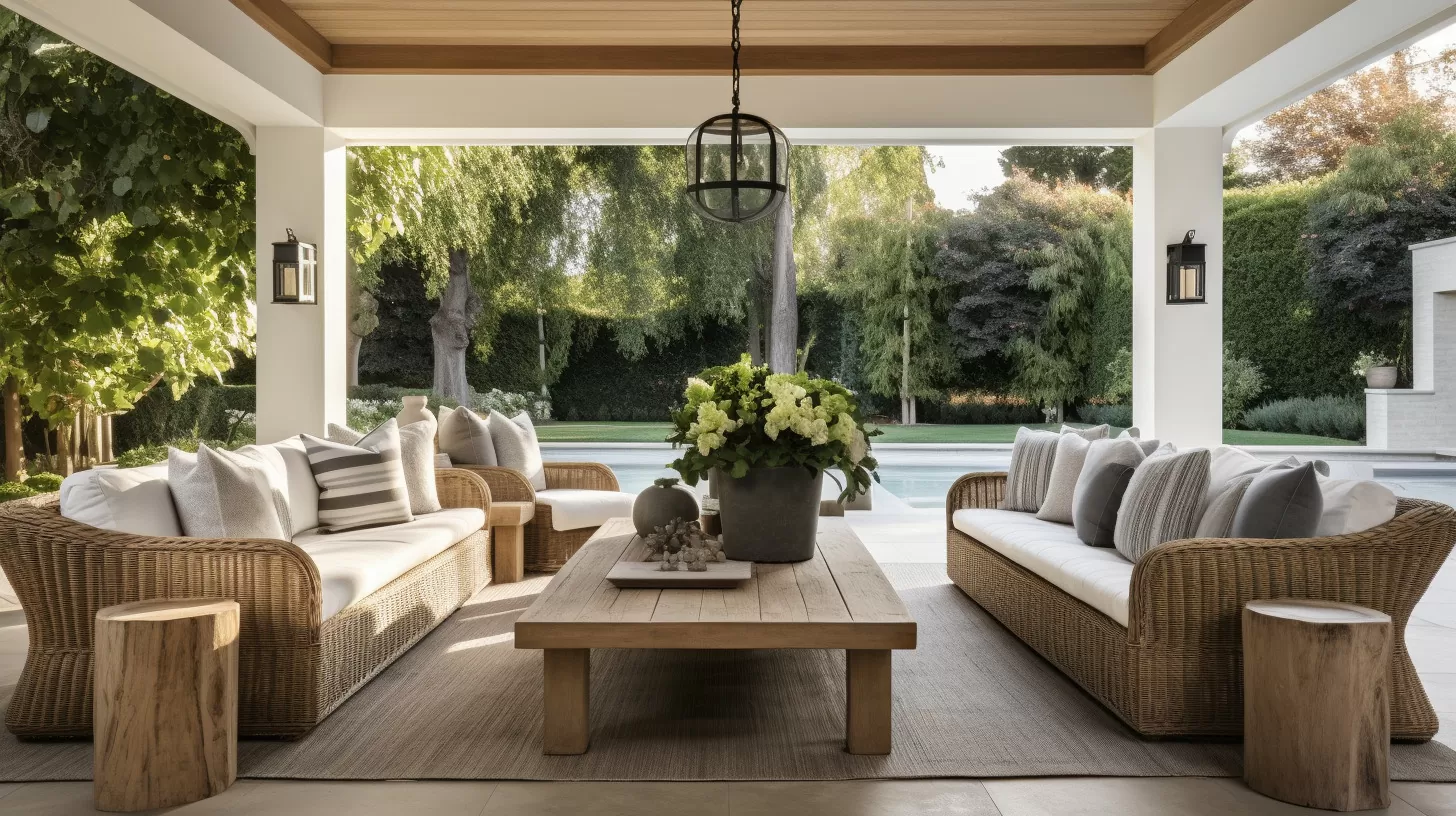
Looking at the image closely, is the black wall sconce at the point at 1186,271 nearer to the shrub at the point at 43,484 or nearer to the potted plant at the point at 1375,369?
the shrub at the point at 43,484

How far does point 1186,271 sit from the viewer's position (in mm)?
5586

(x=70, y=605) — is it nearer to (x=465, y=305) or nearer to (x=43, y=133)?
(x=43, y=133)

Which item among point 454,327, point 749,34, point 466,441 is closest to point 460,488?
point 466,441

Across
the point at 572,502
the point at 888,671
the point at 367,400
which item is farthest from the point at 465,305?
the point at 888,671

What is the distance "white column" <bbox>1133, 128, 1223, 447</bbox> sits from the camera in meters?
5.71

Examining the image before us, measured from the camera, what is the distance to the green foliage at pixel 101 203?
5.82m

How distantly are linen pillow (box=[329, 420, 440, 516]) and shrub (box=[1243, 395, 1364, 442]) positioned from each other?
1260 cm

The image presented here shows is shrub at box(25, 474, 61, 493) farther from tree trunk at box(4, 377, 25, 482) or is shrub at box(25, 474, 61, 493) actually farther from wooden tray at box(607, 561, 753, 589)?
wooden tray at box(607, 561, 753, 589)

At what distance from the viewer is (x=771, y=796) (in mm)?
2457

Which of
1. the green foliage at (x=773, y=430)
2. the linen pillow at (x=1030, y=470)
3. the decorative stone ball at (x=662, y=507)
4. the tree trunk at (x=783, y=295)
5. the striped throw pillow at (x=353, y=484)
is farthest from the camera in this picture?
the tree trunk at (x=783, y=295)

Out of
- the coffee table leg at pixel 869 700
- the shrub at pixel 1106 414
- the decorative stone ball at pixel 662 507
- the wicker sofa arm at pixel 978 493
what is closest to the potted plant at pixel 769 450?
the decorative stone ball at pixel 662 507

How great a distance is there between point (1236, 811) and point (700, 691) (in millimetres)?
1570

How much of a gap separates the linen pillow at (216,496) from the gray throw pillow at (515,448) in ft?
7.58

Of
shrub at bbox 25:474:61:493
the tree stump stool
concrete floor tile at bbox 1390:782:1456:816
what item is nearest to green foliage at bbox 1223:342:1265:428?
concrete floor tile at bbox 1390:782:1456:816
